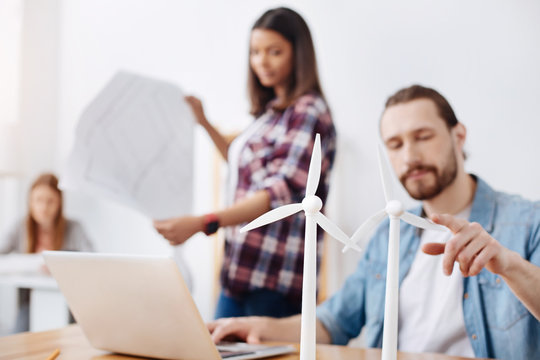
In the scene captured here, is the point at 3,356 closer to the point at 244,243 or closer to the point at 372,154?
the point at 244,243

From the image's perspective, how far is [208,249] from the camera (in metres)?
2.65

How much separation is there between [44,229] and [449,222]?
7.25 feet

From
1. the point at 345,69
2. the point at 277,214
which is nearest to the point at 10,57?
the point at 345,69

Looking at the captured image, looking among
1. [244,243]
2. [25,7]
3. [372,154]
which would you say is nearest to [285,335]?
[244,243]

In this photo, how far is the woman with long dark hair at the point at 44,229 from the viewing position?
2566 millimetres

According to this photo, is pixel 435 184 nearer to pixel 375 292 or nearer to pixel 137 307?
pixel 375 292

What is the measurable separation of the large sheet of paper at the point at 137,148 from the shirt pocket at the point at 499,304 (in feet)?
3.25

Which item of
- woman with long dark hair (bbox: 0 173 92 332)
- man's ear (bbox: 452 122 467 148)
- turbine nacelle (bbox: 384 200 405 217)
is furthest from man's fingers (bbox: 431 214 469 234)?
woman with long dark hair (bbox: 0 173 92 332)

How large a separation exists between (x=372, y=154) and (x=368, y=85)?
0.88ft

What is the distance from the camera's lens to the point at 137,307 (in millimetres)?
799

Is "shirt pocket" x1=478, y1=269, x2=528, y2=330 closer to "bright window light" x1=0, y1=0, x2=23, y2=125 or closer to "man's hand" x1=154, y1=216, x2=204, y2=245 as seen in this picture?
"man's hand" x1=154, y1=216, x2=204, y2=245

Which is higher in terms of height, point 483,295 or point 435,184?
point 435,184

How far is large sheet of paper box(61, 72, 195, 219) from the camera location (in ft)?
5.12

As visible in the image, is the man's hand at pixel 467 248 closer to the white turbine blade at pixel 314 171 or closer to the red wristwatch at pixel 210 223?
the white turbine blade at pixel 314 171
